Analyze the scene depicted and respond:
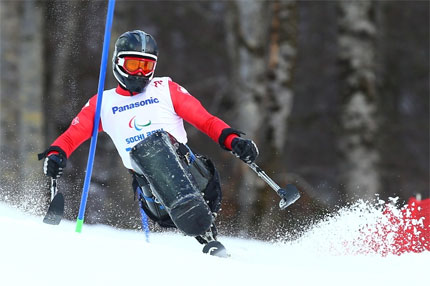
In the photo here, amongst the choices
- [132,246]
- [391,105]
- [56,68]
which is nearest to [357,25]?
[56,68]

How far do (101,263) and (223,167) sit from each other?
42.5 ft

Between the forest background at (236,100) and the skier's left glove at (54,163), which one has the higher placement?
the skier's left glove at (54,163)

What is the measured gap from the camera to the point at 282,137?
1142 centimetres

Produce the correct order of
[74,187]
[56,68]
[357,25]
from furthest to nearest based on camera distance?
1. [56,68]
2. [357,25]
3. [74,187]

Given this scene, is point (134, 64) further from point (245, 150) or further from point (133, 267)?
point (133, 267)

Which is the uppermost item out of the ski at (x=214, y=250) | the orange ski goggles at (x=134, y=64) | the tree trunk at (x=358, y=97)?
the orange ski goggles at (x=134, y=64)

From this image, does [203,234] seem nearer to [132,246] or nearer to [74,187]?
[132,246]

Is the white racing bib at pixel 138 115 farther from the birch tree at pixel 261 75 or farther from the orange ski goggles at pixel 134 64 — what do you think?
the birch tree at pixel 261 75

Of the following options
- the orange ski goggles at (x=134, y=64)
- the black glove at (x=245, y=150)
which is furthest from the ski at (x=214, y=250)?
the orange ski goggles at (x=134, y=64)

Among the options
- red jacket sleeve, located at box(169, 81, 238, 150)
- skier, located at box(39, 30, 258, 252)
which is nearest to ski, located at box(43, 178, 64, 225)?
skier, located at box(39, 30, 258, 252)

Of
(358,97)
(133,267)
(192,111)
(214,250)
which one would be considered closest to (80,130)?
(192,111)

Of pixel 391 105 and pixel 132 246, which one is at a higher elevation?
pixel 132 246

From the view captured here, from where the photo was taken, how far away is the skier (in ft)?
17.6

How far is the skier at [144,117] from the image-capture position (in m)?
5.38
